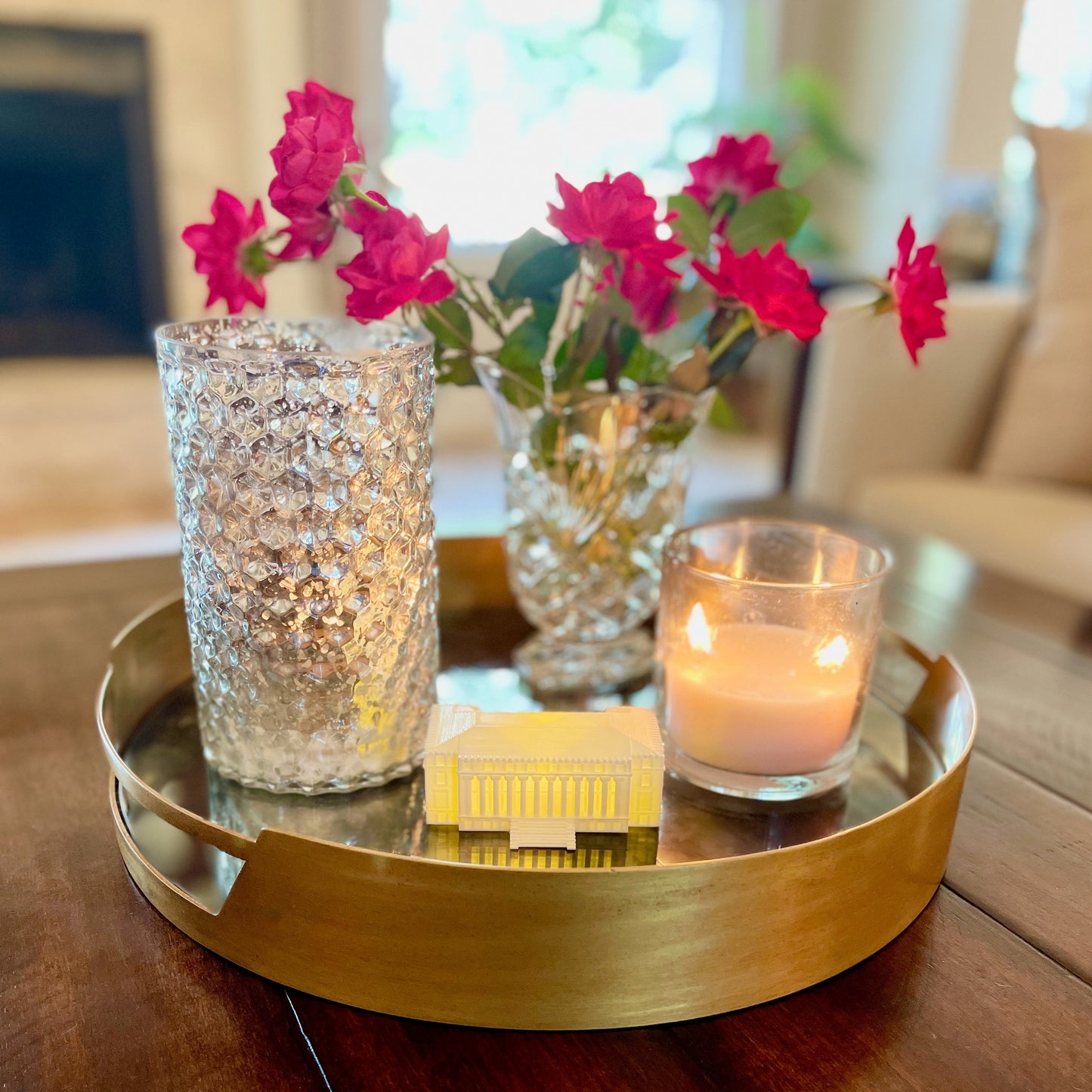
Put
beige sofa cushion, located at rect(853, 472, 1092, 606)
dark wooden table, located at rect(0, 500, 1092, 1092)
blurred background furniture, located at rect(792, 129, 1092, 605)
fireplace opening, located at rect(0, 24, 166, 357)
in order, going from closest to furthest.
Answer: dark wooden table, located at rect(0, 500, 1092, 1092) → beige sofa cushion, located at rect(853, 472, 1092, 606) → blurred background furniture, located at rect(792, 129, 1092, 605) → fireplace opening, located at rect(0, 24, 166, 357)

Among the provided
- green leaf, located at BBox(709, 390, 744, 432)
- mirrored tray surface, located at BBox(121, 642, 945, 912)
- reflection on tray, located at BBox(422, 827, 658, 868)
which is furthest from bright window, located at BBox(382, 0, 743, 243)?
reflection on tray, located at BBox(422, 827, 658, 868)

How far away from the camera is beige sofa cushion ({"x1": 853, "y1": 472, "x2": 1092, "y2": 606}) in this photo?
1.37 meters

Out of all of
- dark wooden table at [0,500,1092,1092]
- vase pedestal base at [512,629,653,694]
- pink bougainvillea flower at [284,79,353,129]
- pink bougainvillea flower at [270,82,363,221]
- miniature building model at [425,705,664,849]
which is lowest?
dark wooden table at [0,500,1092,1092]

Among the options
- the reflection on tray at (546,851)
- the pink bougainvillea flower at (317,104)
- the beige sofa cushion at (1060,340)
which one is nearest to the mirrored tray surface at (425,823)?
the reflection on tray at (546,851)

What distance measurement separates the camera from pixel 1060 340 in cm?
155

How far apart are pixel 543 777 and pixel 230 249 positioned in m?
0.38

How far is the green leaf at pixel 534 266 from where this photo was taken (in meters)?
0.60

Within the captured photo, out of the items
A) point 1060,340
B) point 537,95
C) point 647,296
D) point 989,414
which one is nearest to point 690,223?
point 647,296

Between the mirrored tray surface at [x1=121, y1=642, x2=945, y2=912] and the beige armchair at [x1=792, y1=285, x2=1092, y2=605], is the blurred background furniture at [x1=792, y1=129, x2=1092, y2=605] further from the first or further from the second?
the mirrored tray surface at [x1=121, y1=642, x2=945, y2=912]

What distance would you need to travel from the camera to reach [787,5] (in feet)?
11.6

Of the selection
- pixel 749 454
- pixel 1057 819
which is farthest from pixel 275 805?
pixel 749 454

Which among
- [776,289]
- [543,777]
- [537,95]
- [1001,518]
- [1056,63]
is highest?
[1056,63]

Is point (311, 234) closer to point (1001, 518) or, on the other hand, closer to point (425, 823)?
point (425, 823)

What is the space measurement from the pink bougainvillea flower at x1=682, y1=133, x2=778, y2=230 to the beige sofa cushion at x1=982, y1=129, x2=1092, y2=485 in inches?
42.3
